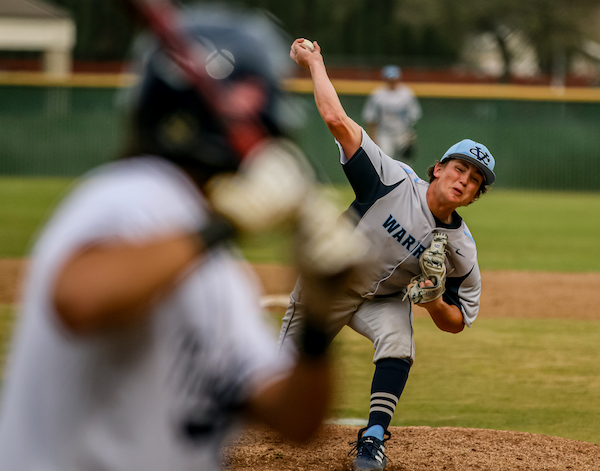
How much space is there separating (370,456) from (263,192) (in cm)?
284

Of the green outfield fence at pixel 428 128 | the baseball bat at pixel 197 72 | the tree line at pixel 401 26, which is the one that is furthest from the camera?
the tree line at pixel 401 26

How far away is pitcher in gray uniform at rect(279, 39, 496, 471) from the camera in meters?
4.20

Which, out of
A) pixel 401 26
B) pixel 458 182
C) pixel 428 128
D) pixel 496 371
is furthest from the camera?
pixel 401 26

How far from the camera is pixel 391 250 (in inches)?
171

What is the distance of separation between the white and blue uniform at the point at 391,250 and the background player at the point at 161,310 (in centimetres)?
266

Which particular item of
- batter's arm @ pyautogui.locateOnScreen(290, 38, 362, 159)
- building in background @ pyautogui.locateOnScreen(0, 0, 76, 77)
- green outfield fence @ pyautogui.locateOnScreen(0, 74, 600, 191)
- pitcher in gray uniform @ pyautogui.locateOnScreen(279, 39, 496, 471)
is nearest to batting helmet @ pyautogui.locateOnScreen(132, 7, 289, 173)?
batter's arm @ pyautogui.locateOnScreen(290, 38, 362, 159)

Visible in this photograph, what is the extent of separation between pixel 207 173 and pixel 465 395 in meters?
4.32

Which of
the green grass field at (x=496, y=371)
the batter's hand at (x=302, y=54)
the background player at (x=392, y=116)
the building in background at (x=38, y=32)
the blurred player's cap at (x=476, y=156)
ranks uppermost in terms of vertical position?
the batter's hand at (x=302, y=54)

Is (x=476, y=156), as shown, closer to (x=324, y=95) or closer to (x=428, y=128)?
(x=324, y=95)

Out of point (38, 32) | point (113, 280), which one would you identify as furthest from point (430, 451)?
point (38, 32)

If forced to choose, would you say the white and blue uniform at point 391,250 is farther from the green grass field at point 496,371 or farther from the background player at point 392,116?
the background player at point 392,116

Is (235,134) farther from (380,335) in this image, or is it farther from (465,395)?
(465,395)

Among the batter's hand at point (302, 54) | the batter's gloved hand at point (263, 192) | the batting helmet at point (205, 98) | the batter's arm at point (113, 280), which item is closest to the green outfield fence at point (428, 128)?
the batter's hand at point (302, 54)

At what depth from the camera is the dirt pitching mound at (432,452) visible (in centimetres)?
414
